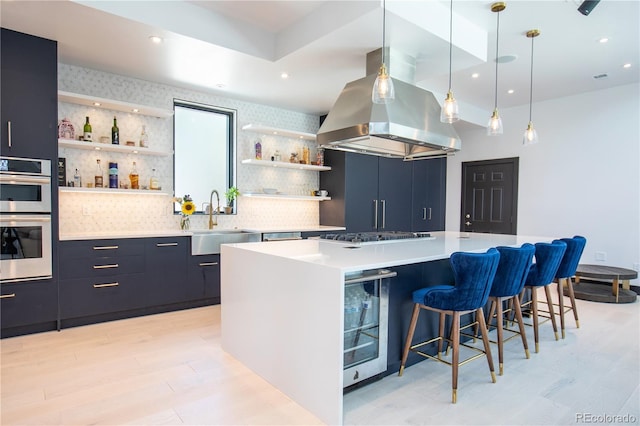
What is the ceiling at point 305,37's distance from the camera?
301 centimetres

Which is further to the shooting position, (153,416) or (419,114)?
(419,114)

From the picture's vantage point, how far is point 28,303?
132 inches

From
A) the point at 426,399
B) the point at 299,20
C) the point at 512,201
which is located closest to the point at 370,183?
the point at 512,201

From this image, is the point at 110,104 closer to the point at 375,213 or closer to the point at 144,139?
the point at 144,139

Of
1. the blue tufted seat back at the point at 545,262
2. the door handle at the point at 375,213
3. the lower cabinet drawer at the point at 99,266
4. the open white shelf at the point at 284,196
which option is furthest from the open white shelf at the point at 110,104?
the blue tufted seat back at the point at 545,262

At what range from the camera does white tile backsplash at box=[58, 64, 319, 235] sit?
162 inches

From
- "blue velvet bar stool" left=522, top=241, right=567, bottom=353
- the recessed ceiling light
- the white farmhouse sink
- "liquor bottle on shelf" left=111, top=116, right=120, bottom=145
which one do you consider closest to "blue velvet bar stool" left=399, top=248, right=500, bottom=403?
"blue velvet bar stool" left=522, top=241, right=567, bottom=353

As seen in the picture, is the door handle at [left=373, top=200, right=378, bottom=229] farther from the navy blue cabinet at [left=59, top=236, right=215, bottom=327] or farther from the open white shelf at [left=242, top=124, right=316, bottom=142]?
the navy blue cabinet at [left=59, top=236, right=215, bottom=327]

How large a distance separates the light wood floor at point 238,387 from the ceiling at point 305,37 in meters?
2.68

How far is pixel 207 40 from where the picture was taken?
3381mm

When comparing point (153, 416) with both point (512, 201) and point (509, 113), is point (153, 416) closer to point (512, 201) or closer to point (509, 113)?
point (512, 201)

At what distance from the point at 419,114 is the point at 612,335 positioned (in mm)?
2804

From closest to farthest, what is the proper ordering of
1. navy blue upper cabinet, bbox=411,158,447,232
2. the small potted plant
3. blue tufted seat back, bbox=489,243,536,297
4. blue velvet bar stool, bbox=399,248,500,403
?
blue velvet bar stool, bbox=399,248,500,403
blue tufted seat back, bbox=489,243,536,297
the small potted plant
navy blue upper cabinet, bbox=411,158,447,232

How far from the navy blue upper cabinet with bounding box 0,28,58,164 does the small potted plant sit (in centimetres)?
208
